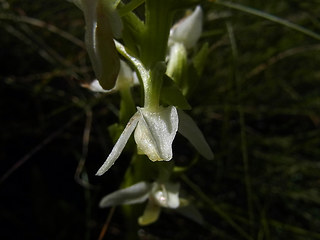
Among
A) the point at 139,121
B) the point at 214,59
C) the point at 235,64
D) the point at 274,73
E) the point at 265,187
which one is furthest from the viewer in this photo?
the point at 274,73

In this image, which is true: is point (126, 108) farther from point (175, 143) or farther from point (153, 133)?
point (175, 143)

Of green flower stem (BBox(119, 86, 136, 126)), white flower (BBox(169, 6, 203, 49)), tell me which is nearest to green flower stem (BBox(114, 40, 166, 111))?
green flower stem (BBox(119, 86, 136, 126))

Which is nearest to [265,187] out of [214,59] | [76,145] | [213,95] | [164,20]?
[213,95]

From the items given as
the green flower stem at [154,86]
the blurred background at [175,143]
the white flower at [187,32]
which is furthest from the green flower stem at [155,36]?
the blurred background at [175,143]

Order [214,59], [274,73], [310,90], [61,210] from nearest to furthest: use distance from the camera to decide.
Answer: [61,210] < [214,59] < [274,73] < [310,90]

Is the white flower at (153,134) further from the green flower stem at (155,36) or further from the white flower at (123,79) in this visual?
the white flower at (123,79)

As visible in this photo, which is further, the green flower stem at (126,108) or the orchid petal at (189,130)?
the green flower stem at (126,108)

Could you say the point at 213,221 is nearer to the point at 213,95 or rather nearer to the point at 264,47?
the point at 213,95
